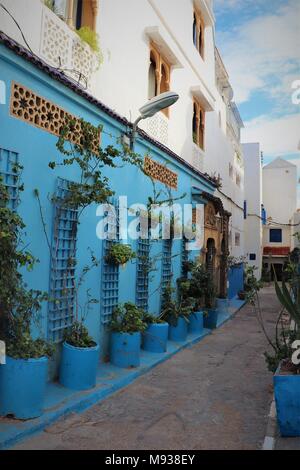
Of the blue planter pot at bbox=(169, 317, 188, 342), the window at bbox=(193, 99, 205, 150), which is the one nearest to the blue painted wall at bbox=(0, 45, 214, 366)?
the blue planter pot at bbox=(169, 317, 188, 342)

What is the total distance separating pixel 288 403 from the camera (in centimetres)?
396

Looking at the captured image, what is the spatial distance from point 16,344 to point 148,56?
6665 mm

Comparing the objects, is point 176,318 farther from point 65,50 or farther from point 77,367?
point 65,50

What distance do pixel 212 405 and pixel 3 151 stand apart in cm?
407

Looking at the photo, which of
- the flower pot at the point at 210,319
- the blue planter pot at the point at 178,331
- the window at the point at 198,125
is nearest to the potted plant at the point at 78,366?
the blue planter pot at the point at 178,331

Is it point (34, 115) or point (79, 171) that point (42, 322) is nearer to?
point (79, 171)

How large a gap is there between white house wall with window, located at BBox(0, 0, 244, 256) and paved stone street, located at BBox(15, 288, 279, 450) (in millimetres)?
4614

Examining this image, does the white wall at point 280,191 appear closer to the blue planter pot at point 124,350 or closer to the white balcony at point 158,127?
the white balcony at point 158,127

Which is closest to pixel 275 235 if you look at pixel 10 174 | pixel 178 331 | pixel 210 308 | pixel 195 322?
pixel 210 308

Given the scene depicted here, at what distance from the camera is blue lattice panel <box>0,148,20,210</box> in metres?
4.42

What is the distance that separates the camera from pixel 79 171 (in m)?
5.84

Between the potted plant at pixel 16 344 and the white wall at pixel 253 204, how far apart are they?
26672mm

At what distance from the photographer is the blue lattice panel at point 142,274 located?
25.4ft

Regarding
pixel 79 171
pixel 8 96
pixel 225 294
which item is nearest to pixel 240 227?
pixel 225 294
